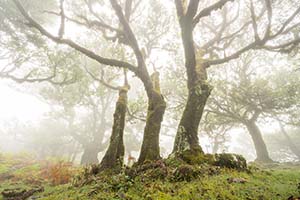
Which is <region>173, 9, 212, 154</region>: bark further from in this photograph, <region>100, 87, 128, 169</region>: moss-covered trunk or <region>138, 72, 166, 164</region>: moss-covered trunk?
<region>100, 87, 128, 169</region>: moss-covered trunk

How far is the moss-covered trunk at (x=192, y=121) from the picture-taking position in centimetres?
995

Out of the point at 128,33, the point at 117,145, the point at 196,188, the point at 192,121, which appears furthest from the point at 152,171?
the point at 128,33

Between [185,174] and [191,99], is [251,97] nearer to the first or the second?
[191,99]

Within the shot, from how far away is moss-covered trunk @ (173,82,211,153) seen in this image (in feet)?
32.6

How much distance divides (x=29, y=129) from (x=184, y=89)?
31676mm

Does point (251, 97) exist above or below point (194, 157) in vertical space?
above

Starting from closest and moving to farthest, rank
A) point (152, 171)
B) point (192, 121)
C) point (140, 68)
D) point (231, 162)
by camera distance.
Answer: point (152, 171) → point (231, 162) → point (192, 121) → point (140, 68)

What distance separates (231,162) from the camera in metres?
8.39

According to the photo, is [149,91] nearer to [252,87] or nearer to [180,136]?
[180,136]

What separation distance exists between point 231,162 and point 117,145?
5301 mm

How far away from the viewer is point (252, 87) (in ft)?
65.3

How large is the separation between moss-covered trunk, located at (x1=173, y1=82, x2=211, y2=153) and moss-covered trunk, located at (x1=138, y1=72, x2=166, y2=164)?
968 millimetres

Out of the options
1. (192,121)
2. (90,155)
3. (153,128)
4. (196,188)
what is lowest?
(196,188)

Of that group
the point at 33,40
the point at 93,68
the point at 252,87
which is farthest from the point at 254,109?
the point at 33,40
